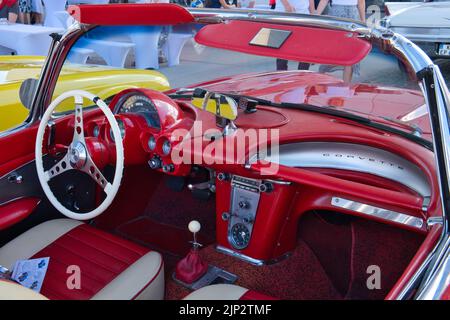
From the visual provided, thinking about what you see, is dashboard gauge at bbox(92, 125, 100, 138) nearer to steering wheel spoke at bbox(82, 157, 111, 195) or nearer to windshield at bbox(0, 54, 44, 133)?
steering wheel spoke at bbox(82, 157, 111, 195)

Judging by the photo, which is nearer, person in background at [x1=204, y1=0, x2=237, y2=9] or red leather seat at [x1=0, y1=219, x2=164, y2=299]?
red leather seat at [x1=0, y1=219, x2=164, y2=299]

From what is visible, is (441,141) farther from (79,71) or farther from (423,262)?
(79,71)

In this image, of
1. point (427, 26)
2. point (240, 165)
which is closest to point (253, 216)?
point (240, 165)

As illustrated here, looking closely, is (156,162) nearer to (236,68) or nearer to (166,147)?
(166,147)

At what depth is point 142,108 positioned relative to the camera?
6.73 ft

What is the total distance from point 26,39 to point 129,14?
468cm

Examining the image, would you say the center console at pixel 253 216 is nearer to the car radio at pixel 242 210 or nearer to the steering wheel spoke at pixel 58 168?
the car radio at pixel 242 210

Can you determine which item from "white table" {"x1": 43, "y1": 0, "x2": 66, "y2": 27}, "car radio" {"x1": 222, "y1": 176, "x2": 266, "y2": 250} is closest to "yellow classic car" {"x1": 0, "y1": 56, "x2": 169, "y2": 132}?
"car radio" {"x1": 222, "y1": 176, "x2": 266, "y2": 250}

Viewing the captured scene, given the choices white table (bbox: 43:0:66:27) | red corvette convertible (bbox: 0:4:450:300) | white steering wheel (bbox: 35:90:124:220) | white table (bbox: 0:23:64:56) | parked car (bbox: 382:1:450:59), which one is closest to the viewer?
red corvette convertible (bbox: 0:4:450:300)

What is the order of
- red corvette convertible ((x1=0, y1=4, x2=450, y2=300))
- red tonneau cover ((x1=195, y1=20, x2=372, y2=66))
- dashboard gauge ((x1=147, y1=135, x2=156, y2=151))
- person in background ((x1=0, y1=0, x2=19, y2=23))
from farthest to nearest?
person in background ((x1=0, y1=0, x2=19, y2=23))
dashboard gauge ((x1=147, y1=135, x2=156, y2=151))
red corvette convertible ((x1=0, y1=4, x2=450, y2=300))
red tonneau cover ((x1=195, y1=20, x2=372, y2=66))

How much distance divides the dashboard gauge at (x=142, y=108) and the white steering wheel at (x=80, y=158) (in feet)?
0.58

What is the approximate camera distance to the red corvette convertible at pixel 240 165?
5.39 feet

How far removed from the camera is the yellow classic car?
2.91m

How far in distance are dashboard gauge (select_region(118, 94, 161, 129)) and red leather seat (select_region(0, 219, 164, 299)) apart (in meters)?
0.58
